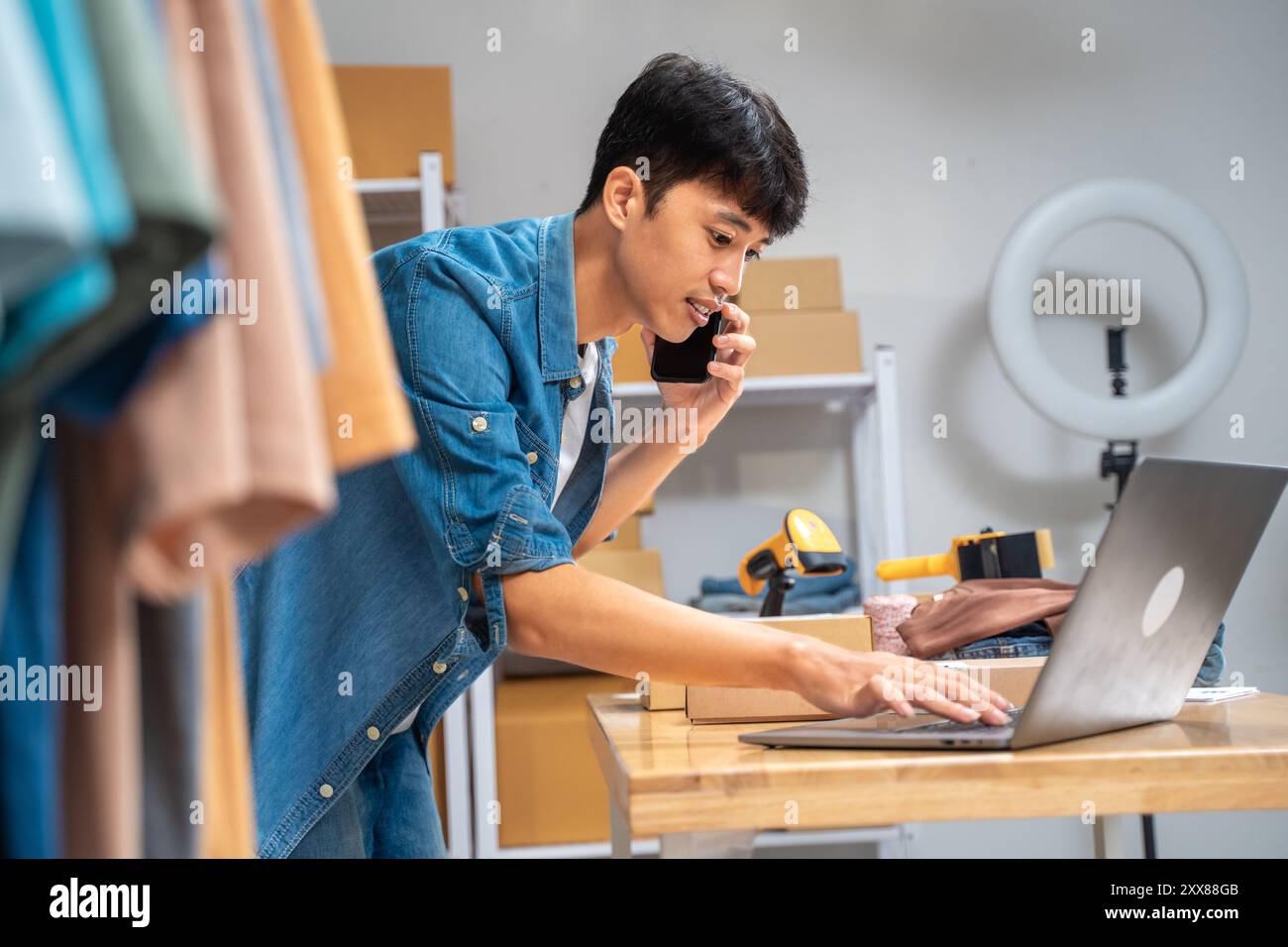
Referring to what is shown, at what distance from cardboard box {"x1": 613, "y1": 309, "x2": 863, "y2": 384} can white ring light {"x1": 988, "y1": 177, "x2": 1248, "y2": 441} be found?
32 cm

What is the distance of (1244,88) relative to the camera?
3.00 metres

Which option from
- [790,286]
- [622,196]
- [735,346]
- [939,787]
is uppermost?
[790,286]

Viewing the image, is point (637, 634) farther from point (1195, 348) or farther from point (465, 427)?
point (1195, 348)

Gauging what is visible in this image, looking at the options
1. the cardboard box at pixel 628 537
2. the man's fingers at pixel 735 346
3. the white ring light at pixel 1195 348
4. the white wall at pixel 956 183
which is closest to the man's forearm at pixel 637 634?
the man's fingers at pixel 735 346

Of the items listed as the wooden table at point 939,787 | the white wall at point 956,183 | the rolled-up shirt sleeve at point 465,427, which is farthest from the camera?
the white wall at point 956,183

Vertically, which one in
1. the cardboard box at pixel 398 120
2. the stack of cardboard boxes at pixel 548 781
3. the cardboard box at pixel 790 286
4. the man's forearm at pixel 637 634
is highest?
the cardboard box at pixel 398 120

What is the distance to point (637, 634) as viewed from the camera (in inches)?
37.4

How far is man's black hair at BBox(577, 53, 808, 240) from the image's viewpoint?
1.24 meters

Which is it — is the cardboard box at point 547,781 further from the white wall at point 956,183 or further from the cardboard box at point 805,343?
the cardboard box at point 805,343

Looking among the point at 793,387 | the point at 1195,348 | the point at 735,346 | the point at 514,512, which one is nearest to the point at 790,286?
the point at 793,387

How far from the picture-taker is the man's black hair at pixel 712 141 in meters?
1.24

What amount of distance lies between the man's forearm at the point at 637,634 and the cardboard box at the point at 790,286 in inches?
62.9

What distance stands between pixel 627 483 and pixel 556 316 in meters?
0.34
